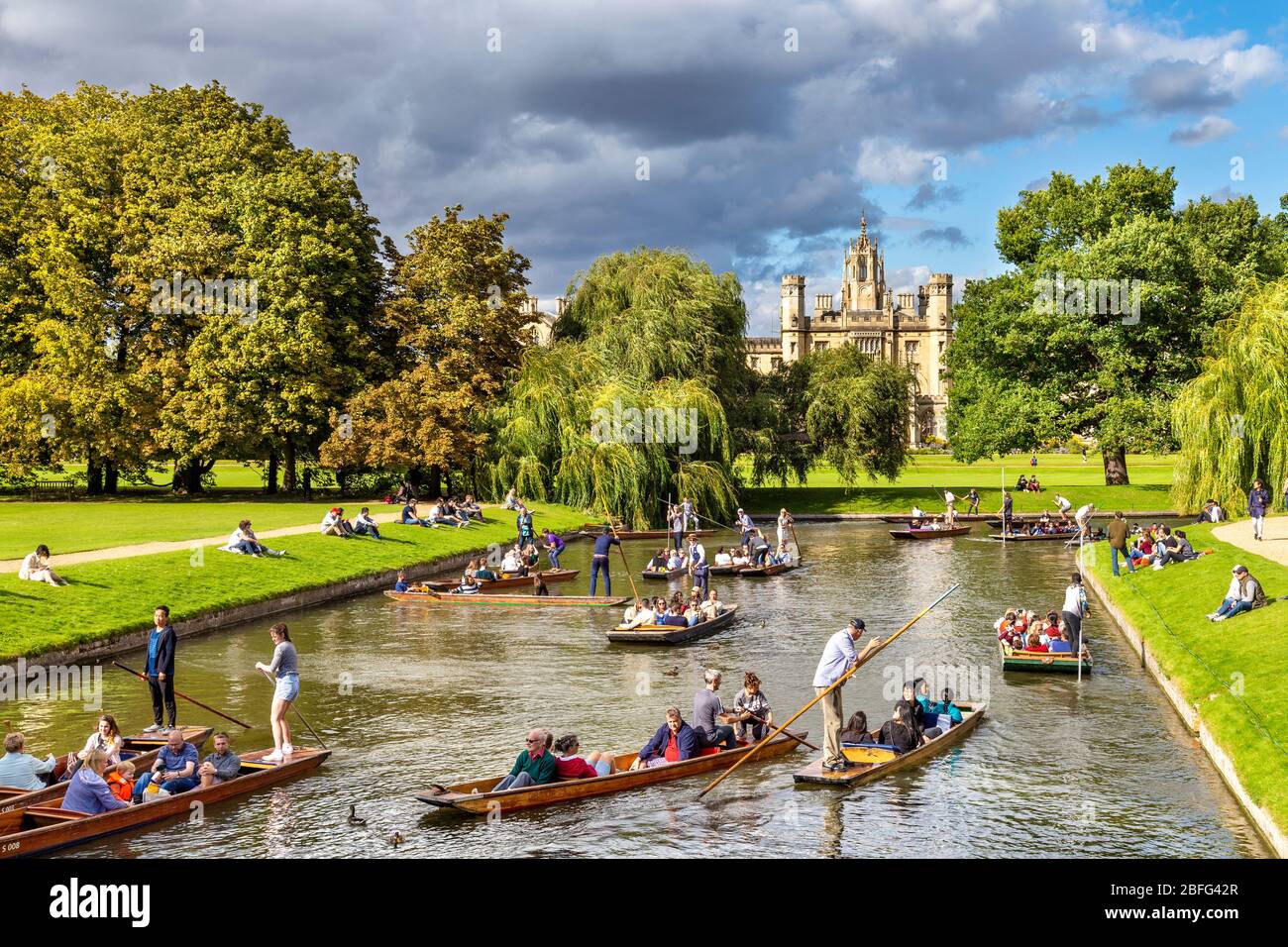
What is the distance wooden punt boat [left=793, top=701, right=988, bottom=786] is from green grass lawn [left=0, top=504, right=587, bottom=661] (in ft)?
47.5

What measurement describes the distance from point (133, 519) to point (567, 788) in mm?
31943

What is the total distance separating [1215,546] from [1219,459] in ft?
41.2

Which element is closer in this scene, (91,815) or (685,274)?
(91,815)

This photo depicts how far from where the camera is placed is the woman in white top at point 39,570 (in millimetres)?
24984

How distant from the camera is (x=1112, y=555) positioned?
3209 cm

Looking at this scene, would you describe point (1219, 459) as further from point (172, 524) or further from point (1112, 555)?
point (172, 524)

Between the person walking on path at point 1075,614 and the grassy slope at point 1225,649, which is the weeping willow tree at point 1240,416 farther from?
the person walking on path at point 1075,614

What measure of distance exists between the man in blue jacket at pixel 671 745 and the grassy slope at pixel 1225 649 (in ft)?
21.4

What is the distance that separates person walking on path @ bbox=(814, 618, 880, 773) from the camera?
15.2 m

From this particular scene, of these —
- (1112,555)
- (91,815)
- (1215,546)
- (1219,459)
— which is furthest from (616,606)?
(1219,459)

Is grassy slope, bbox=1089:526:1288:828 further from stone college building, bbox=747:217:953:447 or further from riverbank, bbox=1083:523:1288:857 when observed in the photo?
stone college building, bbox=747:217:953:447

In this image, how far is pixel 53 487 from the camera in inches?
2240

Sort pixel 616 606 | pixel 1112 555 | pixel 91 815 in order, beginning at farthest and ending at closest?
pixel 1112 555 → pixel 616 606 → pixel 91 815

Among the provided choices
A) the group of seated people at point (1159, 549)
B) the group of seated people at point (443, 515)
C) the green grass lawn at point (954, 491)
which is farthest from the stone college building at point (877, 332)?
the group of seated people at point (1159, 549)
